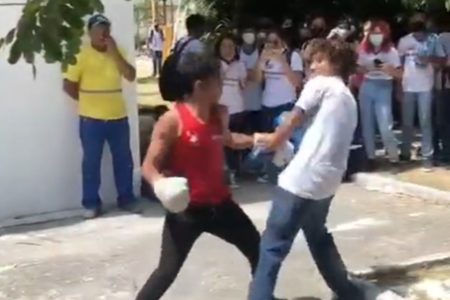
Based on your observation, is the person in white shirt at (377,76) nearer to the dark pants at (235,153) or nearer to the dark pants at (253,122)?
the dark pants at (253,122)

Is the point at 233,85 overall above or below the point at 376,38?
below

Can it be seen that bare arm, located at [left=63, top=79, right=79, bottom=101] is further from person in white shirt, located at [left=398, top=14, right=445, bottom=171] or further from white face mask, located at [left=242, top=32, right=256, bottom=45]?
person in white shirt, located at [left=398, top=14, right=445, bottom=171]

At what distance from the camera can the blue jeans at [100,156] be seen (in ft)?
31.6

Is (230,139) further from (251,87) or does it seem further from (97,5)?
(251,87)

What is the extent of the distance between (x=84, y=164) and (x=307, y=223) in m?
3.77

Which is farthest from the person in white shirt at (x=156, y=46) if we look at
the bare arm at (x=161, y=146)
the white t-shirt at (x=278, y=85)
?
the bare arm at (x=161, y=146)

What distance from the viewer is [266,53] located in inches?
441

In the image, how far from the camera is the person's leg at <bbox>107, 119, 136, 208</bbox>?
977cm

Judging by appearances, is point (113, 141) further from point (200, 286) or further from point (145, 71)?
point (145, 71)

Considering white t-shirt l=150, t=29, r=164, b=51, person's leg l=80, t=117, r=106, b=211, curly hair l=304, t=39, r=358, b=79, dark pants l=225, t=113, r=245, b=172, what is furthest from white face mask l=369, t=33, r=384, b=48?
white t-shirt l=150, t=29, r=164, b=51

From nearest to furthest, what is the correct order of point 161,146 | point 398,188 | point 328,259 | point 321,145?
1. point 161,146
2. point 321,145
3. point 328,259
4. point 398,188

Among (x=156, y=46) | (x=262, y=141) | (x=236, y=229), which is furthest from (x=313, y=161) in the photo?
(x=156, y=46)

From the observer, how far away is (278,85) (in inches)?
440

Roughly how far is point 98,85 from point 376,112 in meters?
3.35
